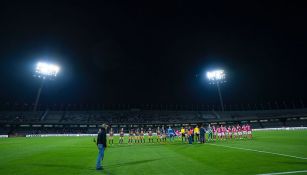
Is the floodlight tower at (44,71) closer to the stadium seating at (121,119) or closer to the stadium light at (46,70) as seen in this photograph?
the stadium light at (46,70)

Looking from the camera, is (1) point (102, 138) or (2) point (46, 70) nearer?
(1) point (102, 138)

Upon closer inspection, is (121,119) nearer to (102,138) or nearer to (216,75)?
(216,75)

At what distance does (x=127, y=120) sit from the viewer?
8606 centimetres

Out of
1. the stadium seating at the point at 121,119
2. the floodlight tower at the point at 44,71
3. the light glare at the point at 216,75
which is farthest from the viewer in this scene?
the stadium seating at the point at 121,119

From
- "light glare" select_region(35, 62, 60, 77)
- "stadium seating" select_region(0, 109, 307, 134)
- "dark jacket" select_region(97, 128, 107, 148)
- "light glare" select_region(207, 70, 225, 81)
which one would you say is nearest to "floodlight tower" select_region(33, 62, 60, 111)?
"light glare" select_region(35, 62, 60, 77)

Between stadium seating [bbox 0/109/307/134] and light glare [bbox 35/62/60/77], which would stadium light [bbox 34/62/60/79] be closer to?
light glare [bbox 35/62/60/77]

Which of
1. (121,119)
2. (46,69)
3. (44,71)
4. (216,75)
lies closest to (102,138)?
(44,71)

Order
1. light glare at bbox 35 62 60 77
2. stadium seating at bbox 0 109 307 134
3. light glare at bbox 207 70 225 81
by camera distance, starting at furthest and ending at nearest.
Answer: stadium seating at bbox 0 109 307 134, light glare at bbox 207 70 225 81, light glare at bbox 35 62 60 77

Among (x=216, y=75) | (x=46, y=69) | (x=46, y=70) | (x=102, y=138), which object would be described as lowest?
(x=102, y=138)

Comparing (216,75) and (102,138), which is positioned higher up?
(216,75)

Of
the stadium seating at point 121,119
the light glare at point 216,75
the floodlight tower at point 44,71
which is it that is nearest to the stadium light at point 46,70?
the floodlight tower at point 44,71

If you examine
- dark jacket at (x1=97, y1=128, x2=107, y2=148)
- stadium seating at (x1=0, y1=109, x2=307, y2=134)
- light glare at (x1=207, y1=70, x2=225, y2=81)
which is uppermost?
light glare at (x1=207, y1=70, x2=225, y2=81)

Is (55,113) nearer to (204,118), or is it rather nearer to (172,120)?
(172,120)

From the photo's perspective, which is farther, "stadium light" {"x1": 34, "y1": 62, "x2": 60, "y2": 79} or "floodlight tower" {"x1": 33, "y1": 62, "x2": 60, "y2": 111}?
"stadium light" {"x1": 34, "y1": 62, "x2": 60, "y2": 79}
